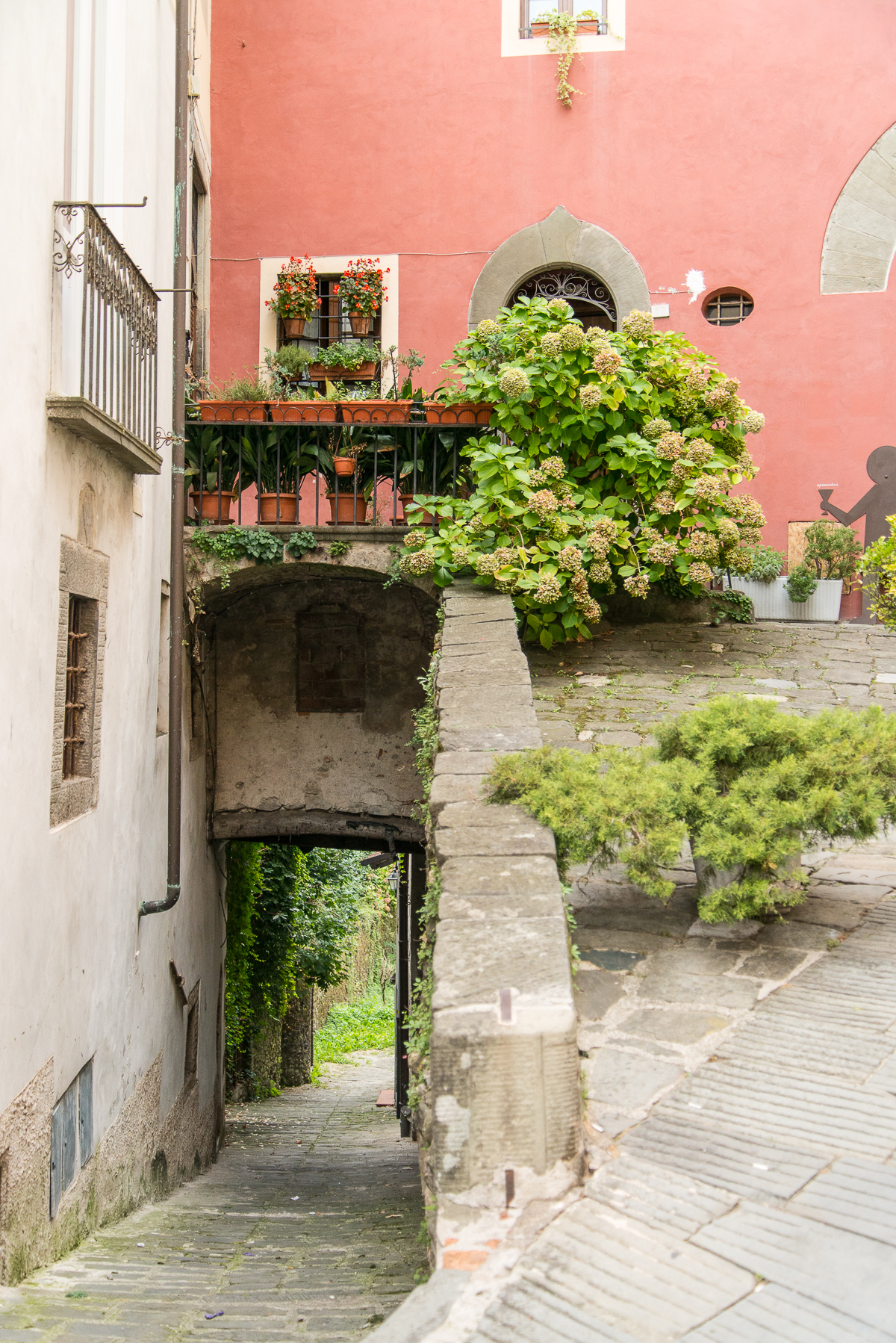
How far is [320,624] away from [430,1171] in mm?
6597

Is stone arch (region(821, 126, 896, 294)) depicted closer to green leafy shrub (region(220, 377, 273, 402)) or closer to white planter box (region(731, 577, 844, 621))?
white planter box (region(731, 577, 844, 621))

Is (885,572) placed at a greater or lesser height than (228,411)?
lesser

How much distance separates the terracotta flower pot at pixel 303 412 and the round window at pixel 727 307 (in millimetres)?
4028

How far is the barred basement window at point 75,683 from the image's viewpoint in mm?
4918

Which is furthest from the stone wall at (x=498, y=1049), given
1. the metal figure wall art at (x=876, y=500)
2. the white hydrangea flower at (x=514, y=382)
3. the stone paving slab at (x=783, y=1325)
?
the metal figure wall art at (x=876, y=500)

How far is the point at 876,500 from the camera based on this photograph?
9.02m

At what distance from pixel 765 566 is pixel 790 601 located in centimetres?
40

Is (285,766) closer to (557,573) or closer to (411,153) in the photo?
(557,573)

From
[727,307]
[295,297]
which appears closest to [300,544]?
[295,297]

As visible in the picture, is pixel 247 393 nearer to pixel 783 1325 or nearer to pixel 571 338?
pixel 571 338

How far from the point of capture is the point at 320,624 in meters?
8.84

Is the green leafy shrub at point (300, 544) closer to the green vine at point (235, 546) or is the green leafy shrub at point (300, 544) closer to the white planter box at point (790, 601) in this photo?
the green vine at point (235, 546)

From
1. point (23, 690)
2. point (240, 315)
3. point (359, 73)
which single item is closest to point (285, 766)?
point (240, 315)

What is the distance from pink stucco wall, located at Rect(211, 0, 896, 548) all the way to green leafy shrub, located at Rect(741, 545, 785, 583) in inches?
28.9
